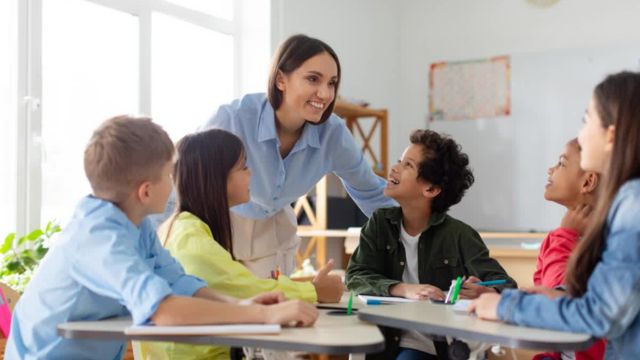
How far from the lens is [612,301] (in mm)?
1243

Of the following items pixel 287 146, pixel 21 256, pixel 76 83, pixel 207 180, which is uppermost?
pixel 76 83

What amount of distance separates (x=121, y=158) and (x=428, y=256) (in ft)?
3.46

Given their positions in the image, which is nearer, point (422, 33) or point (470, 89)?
point (470, 89)

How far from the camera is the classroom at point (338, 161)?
4.49ft

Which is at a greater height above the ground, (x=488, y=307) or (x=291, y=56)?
(x=291, y=56)

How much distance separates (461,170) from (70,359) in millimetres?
1395

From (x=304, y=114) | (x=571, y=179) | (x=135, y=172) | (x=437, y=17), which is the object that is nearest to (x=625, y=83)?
(x=571, y=179)

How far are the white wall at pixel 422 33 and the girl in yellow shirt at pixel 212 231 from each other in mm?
3519

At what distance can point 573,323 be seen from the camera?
1.27m

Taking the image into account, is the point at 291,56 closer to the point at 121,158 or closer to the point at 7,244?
the point at 121,158

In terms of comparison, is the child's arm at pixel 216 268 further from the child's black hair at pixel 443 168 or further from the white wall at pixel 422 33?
the white wall at pixel 422 33

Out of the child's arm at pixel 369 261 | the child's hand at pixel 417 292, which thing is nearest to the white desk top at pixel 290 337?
the child's hand at pixel 417 292

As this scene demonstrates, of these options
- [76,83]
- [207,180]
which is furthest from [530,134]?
[207,180]

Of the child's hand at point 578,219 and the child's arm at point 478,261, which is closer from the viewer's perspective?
the child's hand at point 578,219
